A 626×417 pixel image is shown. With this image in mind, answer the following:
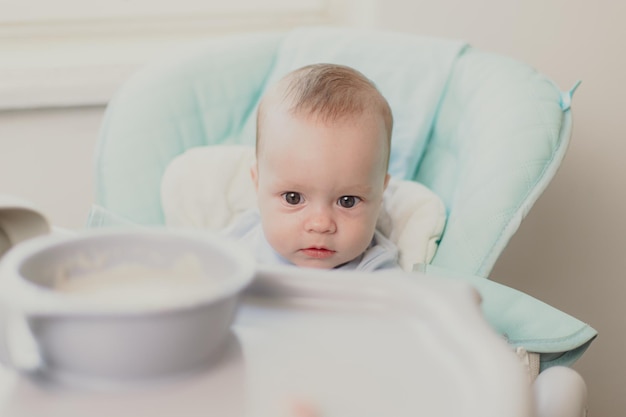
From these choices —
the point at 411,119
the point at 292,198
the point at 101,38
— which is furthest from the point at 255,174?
the point at 101,38

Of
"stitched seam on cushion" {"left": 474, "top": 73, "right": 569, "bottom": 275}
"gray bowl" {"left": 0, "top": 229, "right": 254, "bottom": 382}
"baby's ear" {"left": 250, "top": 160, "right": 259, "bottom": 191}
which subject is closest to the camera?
"gray bowl" {"left": 0, "top": 229, "right": 254, "bottom": 382}

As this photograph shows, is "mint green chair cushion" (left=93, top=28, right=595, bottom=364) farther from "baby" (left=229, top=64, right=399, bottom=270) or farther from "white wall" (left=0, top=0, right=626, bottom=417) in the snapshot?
"white wall" (left=0, top=0, right=626, bottom=417)

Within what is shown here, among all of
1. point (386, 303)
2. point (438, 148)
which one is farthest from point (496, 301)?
point (386, 303)

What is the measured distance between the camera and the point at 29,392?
1.44 ft

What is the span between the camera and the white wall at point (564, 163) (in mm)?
1429

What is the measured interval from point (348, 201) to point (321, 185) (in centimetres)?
5

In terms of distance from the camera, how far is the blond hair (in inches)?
39.0

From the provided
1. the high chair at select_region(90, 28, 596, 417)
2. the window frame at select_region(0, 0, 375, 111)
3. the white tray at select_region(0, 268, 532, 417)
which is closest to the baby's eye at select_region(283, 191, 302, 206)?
the high chair at select_region(90, 28, 596, 417)

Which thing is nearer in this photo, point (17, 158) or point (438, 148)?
point (438, 148)

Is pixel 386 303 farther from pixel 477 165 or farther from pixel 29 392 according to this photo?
pixel 477 165

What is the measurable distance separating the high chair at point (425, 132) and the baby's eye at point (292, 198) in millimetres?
174

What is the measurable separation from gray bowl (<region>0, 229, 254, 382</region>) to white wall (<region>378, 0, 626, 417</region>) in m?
1.03

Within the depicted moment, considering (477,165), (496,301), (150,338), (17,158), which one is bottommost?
(17,158)

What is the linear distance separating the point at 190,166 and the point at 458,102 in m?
0.41
